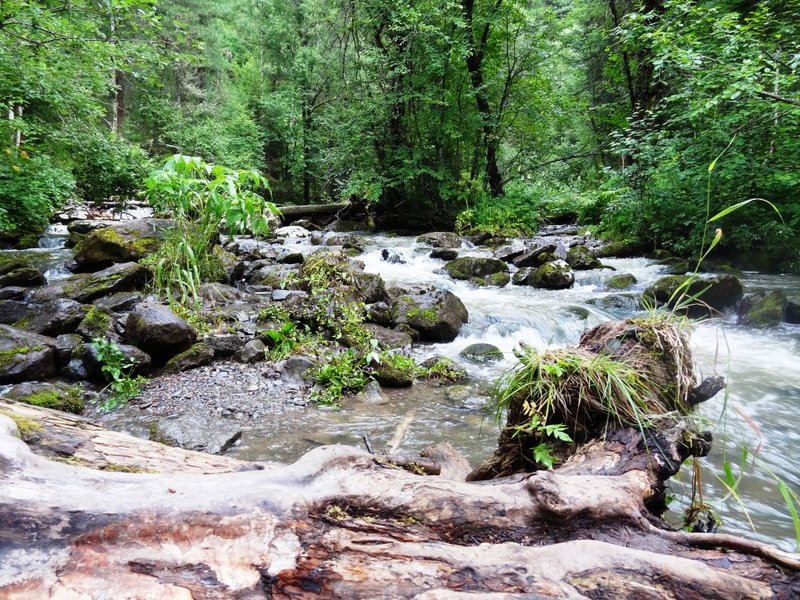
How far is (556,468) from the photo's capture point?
7.07 feet

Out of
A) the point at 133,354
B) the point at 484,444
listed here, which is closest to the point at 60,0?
the point at 133,354

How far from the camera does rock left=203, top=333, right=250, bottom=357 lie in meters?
5.82

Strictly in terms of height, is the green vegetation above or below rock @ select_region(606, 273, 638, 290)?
below

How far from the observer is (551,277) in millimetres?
10367

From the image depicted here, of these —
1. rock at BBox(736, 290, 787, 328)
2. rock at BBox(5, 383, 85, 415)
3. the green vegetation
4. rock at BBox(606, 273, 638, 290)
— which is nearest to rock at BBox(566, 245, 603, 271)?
rock at BBox(606, 273, 638, 290)

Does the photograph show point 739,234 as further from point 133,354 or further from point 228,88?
point 228,88

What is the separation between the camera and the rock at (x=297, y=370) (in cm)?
552

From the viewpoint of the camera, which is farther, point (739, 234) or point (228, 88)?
point (228, 88)

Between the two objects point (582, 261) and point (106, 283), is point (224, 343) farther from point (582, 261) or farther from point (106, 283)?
point (582, 261)

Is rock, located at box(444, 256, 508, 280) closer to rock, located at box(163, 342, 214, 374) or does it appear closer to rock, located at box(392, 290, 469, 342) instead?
rock, located at box(392, 290, 469, 342)

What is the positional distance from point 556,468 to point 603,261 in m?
11.5

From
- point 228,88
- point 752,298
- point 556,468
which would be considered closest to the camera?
point 556,468

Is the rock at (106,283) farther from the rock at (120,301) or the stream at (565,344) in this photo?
the stream at (565,344)

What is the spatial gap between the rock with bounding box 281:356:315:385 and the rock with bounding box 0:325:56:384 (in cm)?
257
